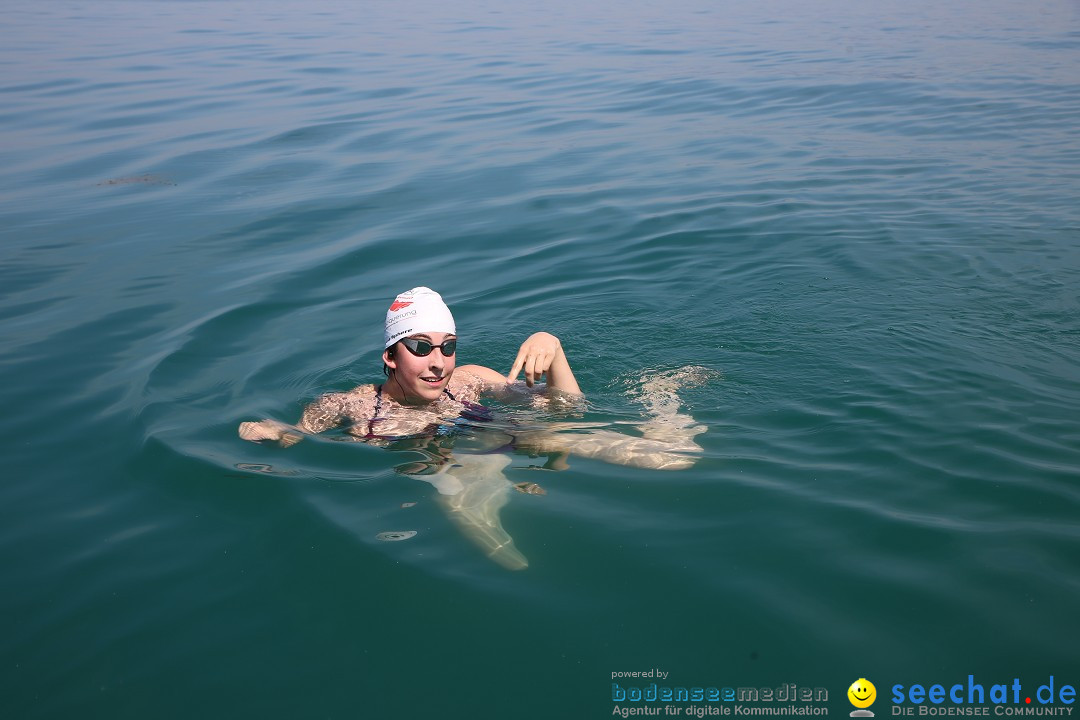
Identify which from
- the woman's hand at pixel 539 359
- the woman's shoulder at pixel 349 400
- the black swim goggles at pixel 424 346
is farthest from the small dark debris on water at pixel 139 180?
the woman's hand at pixel 539 359

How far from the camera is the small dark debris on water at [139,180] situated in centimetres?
1462

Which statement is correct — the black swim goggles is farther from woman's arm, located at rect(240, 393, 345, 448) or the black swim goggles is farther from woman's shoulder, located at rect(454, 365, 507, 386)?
woman's arm, located at rect(240, 393, 345, 448)

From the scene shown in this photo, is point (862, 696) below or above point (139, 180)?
below

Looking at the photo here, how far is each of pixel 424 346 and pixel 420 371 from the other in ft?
0.69

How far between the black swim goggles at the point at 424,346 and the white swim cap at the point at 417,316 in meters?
0.06

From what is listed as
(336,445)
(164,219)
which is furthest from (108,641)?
(164,219)

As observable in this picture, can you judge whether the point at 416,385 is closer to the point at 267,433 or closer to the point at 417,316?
the point at 417,316

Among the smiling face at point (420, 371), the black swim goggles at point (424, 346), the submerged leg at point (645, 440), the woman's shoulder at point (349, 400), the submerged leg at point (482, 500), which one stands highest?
the black swim goggles at point (424, 346)

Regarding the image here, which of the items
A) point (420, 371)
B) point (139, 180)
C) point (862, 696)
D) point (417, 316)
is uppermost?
point (139, 180)

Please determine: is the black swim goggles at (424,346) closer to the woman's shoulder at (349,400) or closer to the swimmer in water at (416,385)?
the swimmer in water at (416,385)

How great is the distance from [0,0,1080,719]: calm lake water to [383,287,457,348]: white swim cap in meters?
0.84

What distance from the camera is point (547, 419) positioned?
A: 6695mm

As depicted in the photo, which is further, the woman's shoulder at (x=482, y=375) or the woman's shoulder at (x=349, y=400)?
the woman's shoulder at (x=482, y=375)

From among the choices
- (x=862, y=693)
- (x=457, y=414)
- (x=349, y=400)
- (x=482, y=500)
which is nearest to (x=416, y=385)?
(x=457, y=414)
